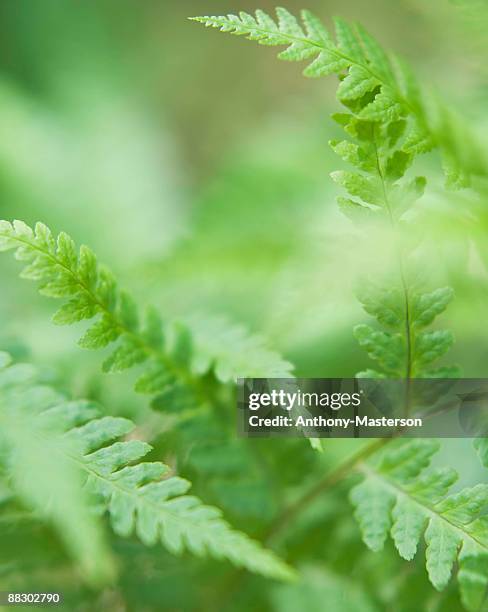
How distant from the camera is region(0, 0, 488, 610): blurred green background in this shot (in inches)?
43.4

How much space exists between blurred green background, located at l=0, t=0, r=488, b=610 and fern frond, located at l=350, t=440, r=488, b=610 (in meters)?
0.18

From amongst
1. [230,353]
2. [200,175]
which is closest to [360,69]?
[230,353]

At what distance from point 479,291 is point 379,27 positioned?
2.56 meters

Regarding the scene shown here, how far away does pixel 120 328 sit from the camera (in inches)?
33.1

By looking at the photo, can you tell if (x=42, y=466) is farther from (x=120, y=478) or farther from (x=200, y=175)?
(x=200, y=175)

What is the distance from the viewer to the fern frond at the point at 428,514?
0.72m

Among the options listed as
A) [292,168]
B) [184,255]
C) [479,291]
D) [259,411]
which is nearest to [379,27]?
[292,168]

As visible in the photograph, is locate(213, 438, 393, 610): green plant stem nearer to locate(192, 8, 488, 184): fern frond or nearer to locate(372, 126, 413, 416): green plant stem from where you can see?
locate(372, 126, 413, 416): green plant stem

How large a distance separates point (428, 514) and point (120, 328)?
42 cm

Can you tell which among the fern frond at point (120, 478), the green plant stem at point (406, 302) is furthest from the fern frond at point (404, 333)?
the fern frond at point (120, 478)

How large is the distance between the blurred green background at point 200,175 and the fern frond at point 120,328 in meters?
0.14

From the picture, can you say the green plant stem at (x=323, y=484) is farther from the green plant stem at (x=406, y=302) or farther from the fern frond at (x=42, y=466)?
the fern frond at (x=42, y=466)

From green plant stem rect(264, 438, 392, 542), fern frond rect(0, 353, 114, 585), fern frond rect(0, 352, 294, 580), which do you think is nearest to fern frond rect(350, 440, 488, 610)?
green plant stem rect(264, 438, 392, 542)

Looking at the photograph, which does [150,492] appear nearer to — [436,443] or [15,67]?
[436,443]
